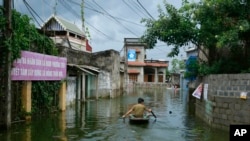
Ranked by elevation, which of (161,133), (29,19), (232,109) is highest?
(29,19)

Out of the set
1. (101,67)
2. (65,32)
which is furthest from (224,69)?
(65,32)

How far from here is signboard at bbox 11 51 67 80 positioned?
14.1 metres

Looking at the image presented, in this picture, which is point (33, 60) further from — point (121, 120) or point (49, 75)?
point (121, 120)

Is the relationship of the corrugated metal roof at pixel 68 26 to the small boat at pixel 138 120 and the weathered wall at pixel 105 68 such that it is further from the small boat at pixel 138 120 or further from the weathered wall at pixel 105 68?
the small boat at pixel 138 120

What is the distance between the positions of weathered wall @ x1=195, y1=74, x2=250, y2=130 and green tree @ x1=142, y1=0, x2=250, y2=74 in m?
1.80

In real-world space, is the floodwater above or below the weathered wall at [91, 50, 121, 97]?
below

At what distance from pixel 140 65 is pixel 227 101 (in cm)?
5166

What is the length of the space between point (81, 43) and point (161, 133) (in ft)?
103

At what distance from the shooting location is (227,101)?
43.7 ft

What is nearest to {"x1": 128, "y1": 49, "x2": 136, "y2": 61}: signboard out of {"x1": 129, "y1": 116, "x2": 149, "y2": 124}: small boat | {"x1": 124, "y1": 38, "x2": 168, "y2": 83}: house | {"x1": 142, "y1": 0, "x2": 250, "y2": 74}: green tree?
{"x1": 124, "y1": 38, "x2": 168, "y2": 83}: house

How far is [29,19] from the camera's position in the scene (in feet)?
50.0

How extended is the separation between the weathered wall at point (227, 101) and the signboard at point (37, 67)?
7.70 metres

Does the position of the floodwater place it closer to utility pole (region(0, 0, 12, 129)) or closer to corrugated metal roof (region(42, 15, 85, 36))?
utility pole (region(0, 0, 12, 129))

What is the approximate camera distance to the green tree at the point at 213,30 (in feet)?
51.1
